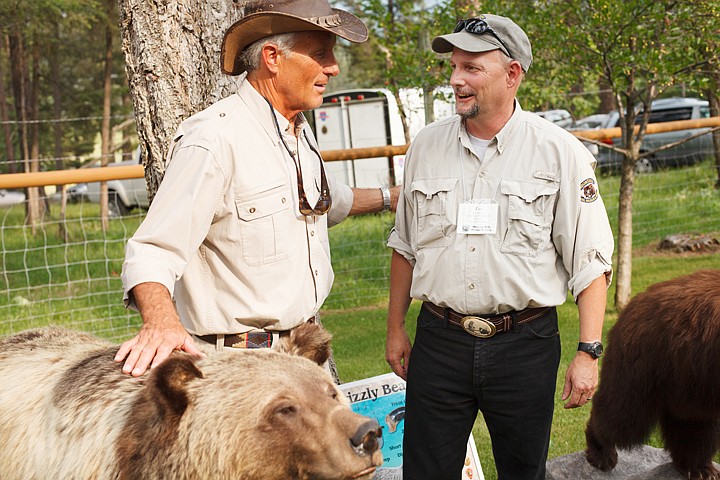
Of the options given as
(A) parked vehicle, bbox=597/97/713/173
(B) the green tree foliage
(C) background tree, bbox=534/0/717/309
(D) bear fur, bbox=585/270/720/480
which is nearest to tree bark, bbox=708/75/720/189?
(C) background tree, bbox=534/0/717/309

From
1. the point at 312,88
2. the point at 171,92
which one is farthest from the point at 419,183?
the point at 171,92

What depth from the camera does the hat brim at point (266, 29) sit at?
9.75 ft

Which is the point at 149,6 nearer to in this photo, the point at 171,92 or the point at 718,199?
the point at 171,92

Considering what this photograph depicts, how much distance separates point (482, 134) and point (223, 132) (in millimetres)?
1136

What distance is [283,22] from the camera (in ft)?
9.78

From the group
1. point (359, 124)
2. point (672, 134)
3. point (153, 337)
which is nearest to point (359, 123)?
point (359, 124)

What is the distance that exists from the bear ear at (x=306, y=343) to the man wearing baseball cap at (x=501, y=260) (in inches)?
32.1

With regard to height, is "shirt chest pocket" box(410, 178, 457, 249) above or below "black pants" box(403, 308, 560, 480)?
above

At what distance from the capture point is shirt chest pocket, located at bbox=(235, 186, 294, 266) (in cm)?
292

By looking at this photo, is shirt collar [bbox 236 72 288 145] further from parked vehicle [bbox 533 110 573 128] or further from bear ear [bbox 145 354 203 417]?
parked vehicle [bbox 533 110 573 128]

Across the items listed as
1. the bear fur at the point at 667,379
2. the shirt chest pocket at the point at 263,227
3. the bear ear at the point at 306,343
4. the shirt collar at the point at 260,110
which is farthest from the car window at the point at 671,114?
the bear ear at the point at 306,343

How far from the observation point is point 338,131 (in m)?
17.6

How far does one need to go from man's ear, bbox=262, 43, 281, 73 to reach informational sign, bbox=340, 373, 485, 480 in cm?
197

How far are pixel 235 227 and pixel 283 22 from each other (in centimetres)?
80
